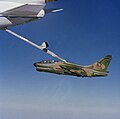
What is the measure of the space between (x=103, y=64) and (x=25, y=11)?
345 centimetres

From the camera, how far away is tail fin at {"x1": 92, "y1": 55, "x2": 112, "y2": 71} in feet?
31.1

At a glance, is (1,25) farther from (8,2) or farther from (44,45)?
(44,45)

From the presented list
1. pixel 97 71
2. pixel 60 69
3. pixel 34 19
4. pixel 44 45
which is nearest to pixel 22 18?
pixel 34 19

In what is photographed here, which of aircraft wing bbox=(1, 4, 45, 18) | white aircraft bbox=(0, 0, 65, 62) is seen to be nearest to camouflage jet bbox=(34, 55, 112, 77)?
white aircraft bbox=(0, 0, 65, 62)

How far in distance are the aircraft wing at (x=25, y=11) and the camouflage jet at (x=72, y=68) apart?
6.72 feet

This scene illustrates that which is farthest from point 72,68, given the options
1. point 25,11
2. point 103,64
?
point 25,11

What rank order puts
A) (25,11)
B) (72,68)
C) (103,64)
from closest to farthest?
(25,11) → (72,68) → (103,64)

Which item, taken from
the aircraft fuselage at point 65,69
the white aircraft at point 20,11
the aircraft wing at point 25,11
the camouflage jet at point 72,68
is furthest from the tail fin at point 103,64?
the aircraft wing at point 25,11

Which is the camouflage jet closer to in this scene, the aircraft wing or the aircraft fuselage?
the aircraft fuselage

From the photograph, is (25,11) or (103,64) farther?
(103,64)

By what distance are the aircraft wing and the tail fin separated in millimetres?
3048

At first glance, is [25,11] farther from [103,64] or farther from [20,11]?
[103,64]

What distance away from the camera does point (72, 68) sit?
29.5ft

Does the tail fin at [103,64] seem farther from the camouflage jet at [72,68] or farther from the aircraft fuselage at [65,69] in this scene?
the aircraft fuselage at [65,69]
